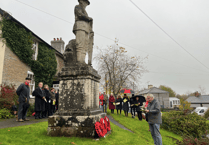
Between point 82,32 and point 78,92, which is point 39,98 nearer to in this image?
point 78,92

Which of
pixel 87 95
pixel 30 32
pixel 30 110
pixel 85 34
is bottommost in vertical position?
pixel 30 110

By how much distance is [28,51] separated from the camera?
43.3 ft

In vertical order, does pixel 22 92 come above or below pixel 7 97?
above

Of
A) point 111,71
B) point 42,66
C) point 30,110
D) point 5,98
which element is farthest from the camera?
point 111,71

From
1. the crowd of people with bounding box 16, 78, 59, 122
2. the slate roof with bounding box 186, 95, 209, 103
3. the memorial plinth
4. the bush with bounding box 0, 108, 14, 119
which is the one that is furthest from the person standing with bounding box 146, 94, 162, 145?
the slate roof with bounding box 186, 95, 209, 103

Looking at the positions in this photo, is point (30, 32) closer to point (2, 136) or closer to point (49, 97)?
point (49, 97)

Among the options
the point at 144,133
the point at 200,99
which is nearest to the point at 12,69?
the point at 144,133

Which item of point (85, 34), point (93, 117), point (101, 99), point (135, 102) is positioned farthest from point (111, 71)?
point (93, 117)

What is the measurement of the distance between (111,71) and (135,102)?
6805 millimetres

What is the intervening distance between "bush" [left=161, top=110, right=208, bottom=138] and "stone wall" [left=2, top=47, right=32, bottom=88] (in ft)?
40.0

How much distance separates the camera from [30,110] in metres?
11.3

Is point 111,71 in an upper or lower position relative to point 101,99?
upper

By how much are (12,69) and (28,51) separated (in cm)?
223

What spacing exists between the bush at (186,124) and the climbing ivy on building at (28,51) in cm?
1212
